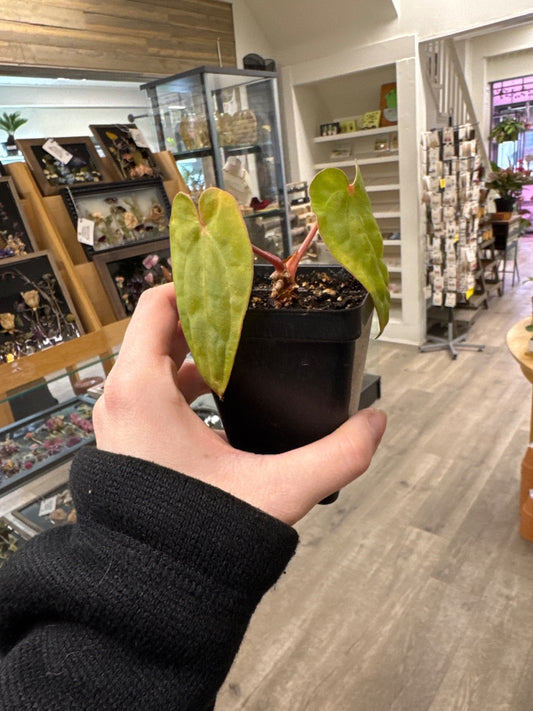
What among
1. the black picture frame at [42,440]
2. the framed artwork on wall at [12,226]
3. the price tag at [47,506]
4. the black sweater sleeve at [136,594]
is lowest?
the price tag at [47,506]

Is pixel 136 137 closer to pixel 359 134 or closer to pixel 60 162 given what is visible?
pixel 60 162

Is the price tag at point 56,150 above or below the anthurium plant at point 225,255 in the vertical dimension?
above

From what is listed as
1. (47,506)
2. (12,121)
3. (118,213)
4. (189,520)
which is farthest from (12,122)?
(189,520)

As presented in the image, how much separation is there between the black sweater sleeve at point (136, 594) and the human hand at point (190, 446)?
0.03m

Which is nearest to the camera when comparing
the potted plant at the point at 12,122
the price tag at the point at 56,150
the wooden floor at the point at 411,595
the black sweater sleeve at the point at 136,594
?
the black sweater sleeve at the point at 136,594

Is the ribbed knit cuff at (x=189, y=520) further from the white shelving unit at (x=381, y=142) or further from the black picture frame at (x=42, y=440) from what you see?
the white shelving unit at (x=381, y=142)

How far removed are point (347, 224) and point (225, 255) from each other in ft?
0.47

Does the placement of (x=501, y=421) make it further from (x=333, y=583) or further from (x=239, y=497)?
(x=239, y=497)

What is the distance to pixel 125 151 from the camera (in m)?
2.04

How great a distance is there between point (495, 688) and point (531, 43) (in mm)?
7784

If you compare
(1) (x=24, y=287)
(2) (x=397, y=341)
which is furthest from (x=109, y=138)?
(2) (x=397, y=341)

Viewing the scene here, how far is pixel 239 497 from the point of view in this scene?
551 millimetres

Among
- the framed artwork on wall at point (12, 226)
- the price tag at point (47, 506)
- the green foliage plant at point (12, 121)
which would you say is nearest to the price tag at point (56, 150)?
the framed artwork on wall at point (12, 226)

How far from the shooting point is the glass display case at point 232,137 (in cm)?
280
